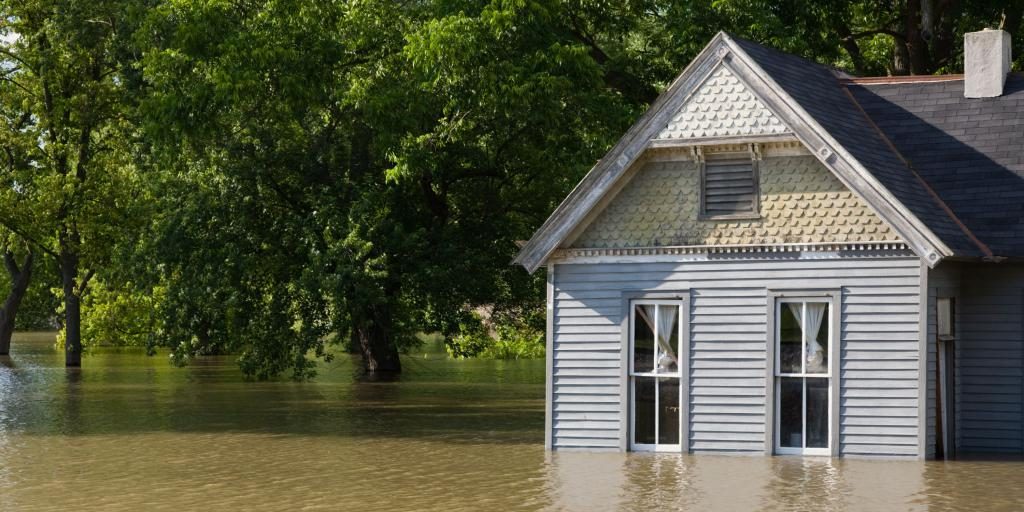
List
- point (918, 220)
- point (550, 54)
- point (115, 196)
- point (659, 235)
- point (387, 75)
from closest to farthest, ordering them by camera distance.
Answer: point (918, 220), point (659, 235), point (550, 54), point (387, 75), point (115, 196)

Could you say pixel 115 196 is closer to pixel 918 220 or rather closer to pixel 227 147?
pixel 227 147

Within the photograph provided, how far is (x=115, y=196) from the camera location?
171 feet

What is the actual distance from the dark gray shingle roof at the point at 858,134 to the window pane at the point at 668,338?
3.52 m

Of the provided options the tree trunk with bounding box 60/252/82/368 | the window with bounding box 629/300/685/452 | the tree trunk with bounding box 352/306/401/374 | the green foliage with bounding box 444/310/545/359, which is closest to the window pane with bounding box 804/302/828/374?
the window with bounding box 629/300/685/452

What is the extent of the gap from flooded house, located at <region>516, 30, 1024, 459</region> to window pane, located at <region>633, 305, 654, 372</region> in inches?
1.0

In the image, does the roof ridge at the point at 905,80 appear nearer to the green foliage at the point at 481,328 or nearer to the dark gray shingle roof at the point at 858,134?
the dark gray shingle roof at the point at 858,134

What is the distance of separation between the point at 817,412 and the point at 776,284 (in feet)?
6.32

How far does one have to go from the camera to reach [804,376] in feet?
68.6

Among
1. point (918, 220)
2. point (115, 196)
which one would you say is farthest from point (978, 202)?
point (115, 196)

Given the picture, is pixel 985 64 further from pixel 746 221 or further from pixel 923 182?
pixel 746 221

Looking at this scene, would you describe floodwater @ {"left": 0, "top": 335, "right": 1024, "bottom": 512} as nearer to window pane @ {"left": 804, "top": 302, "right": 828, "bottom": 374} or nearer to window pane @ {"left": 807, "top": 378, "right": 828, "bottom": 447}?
window pane @ {"left": 807, "top": 378, "right": 828, "bottom": 447}

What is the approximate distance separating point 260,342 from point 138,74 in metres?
10.2

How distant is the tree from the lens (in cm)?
5081

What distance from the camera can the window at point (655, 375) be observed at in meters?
21.8
